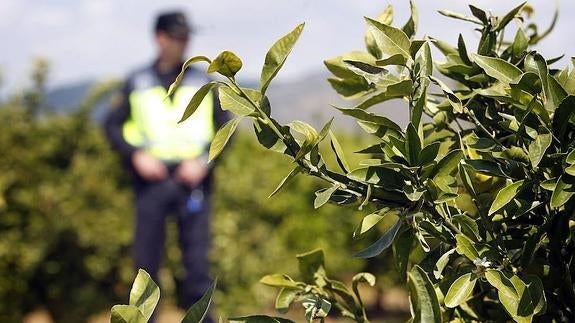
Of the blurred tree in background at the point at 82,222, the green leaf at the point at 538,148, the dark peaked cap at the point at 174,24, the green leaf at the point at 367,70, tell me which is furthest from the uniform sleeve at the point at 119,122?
the green leaf at the point at 538,148

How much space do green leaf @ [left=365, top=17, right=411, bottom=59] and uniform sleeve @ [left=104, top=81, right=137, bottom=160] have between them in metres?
4.69

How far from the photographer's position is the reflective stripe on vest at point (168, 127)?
5.59 m

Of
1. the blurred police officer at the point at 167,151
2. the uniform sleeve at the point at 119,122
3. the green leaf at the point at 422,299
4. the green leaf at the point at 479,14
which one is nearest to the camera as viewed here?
the green leaf at the point at 422,299

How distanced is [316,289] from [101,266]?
5947 millimetres

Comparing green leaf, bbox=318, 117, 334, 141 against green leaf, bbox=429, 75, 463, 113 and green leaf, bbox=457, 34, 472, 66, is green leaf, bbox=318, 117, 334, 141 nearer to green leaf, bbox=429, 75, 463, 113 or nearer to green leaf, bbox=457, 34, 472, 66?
green leaf, bbox=429, 75, 463, 113

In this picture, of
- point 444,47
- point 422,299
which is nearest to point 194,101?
point 422,299

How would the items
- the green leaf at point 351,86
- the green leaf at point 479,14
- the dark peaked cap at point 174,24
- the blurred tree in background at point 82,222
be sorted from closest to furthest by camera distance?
1. the green leaf at point 479,14
2. the green leaf at point 351,86
3. the dark peaked cap at point 174,24
4. the blurred tree in background at point 82,222

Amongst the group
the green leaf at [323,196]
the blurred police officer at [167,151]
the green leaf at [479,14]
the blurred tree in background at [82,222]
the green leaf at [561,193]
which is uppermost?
the green leaf at [479,14]

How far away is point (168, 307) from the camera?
7855mm

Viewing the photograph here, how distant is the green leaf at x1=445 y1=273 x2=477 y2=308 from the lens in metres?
1.11

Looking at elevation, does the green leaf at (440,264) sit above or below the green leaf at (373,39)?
below

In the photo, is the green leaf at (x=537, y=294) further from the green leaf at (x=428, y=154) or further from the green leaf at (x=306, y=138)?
the green leaf at (x=306, y=138)

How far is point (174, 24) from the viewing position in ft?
19.4

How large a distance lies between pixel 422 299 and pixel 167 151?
15.5 feet
